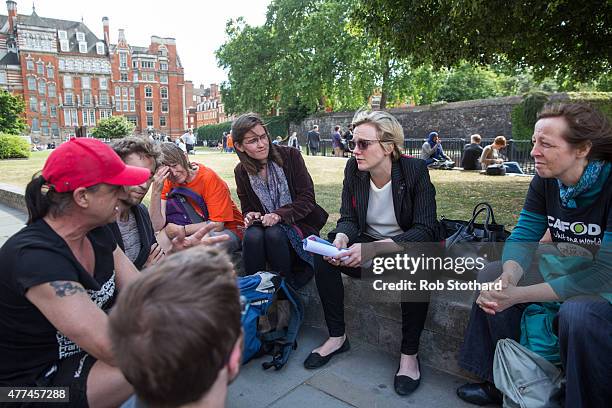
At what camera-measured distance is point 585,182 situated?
220 centimetres

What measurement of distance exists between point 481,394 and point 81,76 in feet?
300

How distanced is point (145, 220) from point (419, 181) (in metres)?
1.88

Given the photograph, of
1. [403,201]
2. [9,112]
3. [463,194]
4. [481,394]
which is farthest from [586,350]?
[9,112]

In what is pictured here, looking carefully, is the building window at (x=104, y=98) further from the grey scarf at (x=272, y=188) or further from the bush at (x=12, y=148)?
the grey scarf at (x=272, y=188)

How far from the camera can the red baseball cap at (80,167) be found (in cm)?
174

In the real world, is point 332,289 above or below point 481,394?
above

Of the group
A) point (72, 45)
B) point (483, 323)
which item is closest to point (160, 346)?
point (483, 323)

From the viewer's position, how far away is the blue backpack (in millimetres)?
2877

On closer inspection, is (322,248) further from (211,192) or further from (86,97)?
(86,97)

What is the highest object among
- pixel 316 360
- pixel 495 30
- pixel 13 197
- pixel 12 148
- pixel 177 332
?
pixel 495 30

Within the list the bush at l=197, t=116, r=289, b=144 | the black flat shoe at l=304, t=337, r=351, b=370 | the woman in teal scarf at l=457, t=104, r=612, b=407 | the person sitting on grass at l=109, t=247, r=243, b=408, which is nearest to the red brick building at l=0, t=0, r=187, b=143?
the bush at l=197, t=116, r=289, b=144

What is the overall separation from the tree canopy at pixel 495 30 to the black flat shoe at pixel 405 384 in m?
5.48

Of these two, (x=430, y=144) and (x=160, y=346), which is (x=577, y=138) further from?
(x=430, y=144)

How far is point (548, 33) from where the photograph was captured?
7969mm
